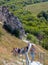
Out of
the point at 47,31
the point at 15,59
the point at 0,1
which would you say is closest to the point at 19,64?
the point at 15,59

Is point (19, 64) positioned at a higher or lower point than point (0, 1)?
higher

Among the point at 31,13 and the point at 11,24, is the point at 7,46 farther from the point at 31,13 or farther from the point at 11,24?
the point at 31,13

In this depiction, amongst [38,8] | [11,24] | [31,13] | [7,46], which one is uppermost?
[7,46]

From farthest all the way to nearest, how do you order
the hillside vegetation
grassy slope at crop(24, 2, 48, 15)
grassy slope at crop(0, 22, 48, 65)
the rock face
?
grassy slope at crop(24, 2, 48, 15) → the hillside vegetation → the rock face → grassy slope at crop(0, 22, 48, 65)

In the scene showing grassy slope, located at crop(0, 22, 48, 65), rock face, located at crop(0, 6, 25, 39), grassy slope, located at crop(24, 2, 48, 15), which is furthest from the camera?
grassy slope, located at crop(24, 2, 48, 15)

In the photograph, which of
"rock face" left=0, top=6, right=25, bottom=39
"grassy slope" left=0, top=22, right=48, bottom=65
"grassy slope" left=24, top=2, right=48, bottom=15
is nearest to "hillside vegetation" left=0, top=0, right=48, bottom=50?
"grassy slope" left=24, top=2, right=48, bottom=15

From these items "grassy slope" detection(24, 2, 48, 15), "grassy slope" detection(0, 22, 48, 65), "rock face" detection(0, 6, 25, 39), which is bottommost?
"grassy slope" detection(24, 2, 48, 15)

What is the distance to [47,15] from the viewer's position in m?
102

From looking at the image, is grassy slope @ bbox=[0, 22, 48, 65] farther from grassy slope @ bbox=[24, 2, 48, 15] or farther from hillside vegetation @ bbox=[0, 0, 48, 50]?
grassy slope @ bbox=[24, 2, 48, 15]

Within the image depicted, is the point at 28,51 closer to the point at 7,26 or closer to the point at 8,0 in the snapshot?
the point at 7,26

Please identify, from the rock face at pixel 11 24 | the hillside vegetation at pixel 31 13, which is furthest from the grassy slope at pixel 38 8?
the rock face at pixel 11 24

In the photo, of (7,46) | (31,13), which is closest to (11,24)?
(7,46)

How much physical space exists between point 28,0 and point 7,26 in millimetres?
112052

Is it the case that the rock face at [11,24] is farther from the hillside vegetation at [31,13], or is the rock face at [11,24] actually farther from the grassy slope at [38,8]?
the grassy slope at [38,8]
